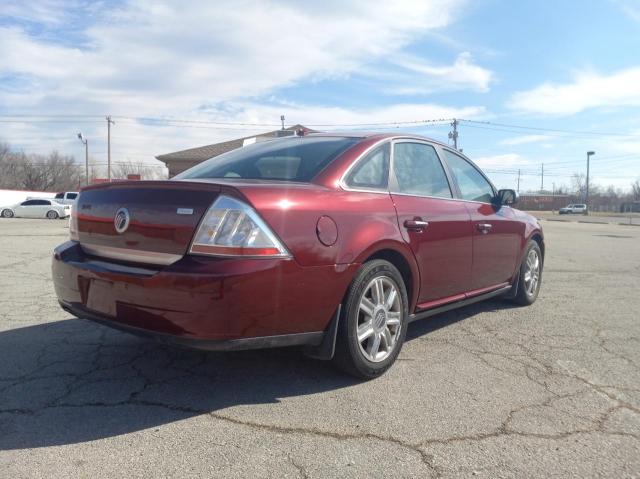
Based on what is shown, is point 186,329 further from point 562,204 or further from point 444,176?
point 562,204

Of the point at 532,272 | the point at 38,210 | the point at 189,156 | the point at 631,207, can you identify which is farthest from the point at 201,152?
the point at 631,207

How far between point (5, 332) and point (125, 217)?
215cm

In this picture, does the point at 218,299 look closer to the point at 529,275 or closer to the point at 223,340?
the point at 223,340

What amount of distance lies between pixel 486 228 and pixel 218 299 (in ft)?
9.41

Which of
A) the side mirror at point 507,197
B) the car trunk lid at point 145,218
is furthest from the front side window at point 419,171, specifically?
the car trunk lid at point 145,218

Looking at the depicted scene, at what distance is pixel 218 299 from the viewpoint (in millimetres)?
2605

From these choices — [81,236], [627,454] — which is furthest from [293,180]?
[627,454]

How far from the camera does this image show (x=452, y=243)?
4.15 m

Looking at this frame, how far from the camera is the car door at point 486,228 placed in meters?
4.58

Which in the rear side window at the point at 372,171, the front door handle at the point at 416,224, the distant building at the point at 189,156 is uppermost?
the distant building at the point at 189,156

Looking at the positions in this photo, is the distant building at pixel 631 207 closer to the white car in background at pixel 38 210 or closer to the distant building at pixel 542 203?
the distant building at pixel 542 203

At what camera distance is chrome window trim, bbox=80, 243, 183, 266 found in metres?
2.79

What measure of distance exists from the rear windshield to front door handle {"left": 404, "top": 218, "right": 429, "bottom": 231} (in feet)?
2.19

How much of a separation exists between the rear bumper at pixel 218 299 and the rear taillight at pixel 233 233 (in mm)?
50
